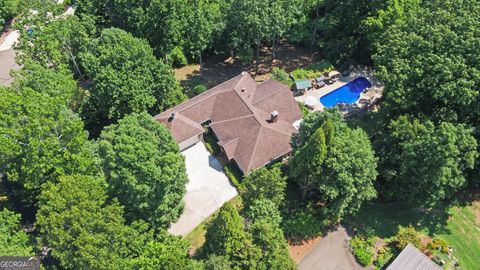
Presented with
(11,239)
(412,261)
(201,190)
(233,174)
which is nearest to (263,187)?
(233,174)

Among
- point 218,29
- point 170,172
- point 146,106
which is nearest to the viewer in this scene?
point 170,172

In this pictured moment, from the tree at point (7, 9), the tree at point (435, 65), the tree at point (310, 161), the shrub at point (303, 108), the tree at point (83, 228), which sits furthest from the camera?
the tree at point (7, 9)

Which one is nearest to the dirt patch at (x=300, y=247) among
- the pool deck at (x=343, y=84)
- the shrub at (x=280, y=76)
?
the pool deck at (x=343, y=84)

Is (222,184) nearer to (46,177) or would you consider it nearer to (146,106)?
(146,106)

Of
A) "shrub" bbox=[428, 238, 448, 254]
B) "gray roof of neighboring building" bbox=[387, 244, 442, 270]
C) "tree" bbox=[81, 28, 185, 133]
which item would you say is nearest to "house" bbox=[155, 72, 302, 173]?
"tree" bbox=[81, 28, 185, 133]

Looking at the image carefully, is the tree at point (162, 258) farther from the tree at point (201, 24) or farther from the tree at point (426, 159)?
the tree at point (201, 24)

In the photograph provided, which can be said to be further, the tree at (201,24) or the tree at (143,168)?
the tree at (201,24)

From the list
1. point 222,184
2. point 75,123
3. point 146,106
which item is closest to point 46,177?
point 75,123
